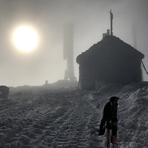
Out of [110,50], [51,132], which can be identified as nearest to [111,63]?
[110,50]

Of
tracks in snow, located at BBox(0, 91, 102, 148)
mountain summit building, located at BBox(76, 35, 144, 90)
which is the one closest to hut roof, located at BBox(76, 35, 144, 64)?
mountain summit building, located at BBox(76, 35, 144, 90)

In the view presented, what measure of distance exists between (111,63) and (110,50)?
1862 mm

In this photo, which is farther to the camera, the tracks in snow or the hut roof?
the hut roof

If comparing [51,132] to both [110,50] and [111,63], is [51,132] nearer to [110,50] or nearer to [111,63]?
[111,63]

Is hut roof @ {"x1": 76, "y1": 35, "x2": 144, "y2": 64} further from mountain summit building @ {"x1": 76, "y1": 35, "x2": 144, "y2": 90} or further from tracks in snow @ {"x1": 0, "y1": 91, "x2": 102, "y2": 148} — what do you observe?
tracks in snow @ {"x1": 0, "y1": 91, "x2": 102, "y2": 148}

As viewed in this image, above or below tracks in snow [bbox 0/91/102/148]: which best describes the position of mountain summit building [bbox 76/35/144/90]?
above

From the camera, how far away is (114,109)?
27.5 feet

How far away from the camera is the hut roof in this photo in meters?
34.4

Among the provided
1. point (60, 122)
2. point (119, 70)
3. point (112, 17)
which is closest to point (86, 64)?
point (119, 70)

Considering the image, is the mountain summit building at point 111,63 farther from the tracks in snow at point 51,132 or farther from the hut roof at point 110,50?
the tracks in snow at point 51,132

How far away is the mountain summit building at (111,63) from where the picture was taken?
34219mm

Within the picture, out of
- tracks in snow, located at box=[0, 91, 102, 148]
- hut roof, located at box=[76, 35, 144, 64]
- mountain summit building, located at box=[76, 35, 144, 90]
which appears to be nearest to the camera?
tracks in snow, located at box=[0, 91, 102, 148]

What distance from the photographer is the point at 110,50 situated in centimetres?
3488

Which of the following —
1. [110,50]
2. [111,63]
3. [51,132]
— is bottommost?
[51,132]
